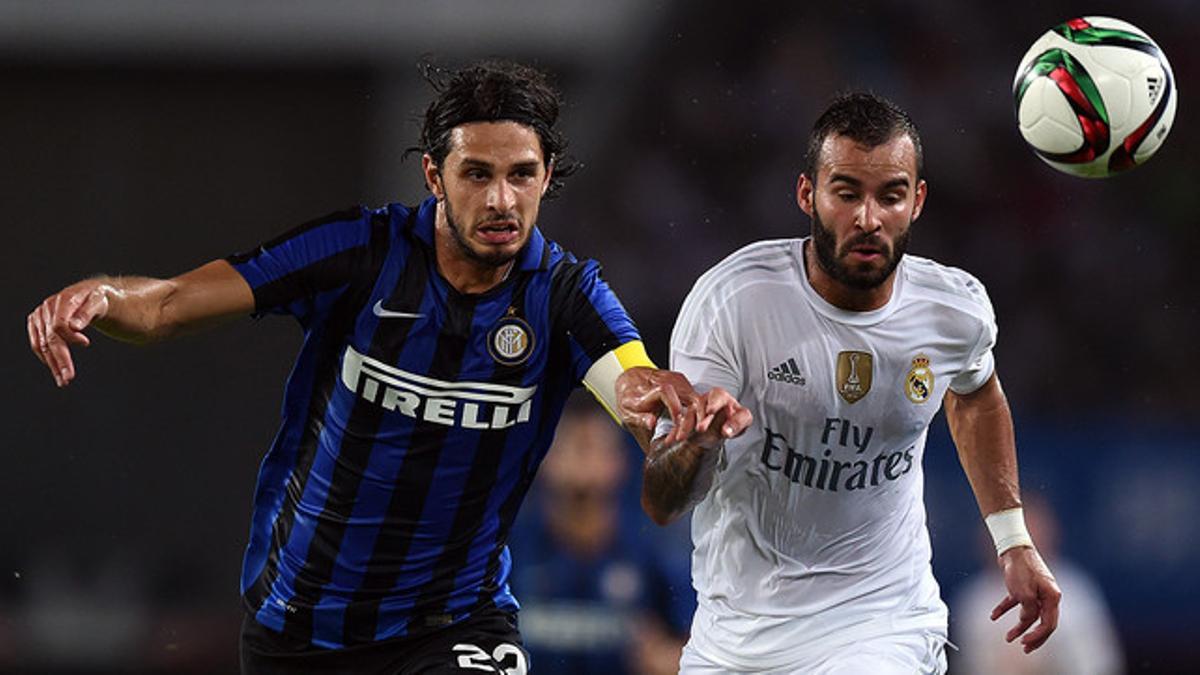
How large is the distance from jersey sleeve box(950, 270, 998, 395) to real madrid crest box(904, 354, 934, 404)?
0.67ft

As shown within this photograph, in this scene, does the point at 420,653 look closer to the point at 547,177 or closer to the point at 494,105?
the point at 547,177

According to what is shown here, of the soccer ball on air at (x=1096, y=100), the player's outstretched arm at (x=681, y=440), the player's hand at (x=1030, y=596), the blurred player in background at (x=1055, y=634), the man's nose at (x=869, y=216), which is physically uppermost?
the soccer ball on air at (x=1096, y=100)

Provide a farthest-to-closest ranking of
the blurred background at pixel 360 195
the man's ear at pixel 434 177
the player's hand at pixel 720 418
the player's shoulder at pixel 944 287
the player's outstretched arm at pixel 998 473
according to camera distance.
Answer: the blurred background at pixel 360 195
the player's outstretched arm at pixel 998 473
the player's shoulder at pixel 944 287
the man's ear at pixel 434 177
the player's hand at pixel 720 418

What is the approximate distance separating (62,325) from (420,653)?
4.62ft

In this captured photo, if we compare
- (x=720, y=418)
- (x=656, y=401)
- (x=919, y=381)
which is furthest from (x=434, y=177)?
(x=919, y=381)

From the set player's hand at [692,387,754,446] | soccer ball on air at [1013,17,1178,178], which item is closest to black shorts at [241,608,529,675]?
player's hand at [692,387,754,446]

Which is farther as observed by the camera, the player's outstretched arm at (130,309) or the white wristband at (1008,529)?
the white wristband at (1008,529)

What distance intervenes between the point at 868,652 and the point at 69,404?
7.28 metres

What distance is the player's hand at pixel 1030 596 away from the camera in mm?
5211

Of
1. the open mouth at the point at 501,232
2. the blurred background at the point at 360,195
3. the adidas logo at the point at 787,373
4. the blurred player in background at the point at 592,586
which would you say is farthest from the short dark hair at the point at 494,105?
the blurred background at the point at 360,195

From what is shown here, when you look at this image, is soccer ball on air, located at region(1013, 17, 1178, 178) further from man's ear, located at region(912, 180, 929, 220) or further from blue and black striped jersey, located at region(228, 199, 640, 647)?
blue and black striped jersey, located at region(228, 199, 640, 647)

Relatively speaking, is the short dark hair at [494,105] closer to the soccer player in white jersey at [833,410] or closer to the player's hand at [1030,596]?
Answer: the soccer player in white jersey at [833,410]

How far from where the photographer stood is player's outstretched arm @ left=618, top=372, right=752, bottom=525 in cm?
408

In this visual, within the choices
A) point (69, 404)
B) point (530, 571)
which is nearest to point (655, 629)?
point (530, 571)
